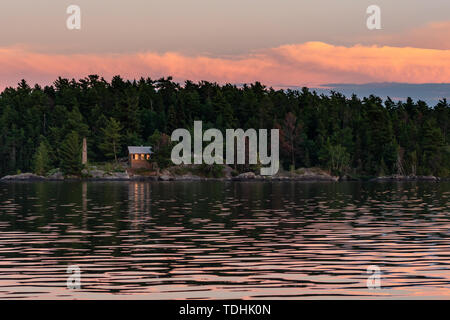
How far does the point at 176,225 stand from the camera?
5175 centimetres

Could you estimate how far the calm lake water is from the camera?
85.4ft

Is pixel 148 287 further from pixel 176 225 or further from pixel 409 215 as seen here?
pixel 409 215

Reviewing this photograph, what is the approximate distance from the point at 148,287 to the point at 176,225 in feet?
83.1

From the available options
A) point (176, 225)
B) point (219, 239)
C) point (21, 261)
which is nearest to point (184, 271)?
point (21, 261)

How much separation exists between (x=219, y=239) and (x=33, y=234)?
11.8 metres

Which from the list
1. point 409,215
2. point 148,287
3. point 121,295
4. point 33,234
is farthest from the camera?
point 409,215

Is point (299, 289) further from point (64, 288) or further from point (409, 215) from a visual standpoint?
point (409, 215)

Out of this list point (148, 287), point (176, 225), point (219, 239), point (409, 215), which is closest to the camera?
point (148, 287)

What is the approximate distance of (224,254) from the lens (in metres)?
35.4

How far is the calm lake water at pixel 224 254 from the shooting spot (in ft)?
85.4
